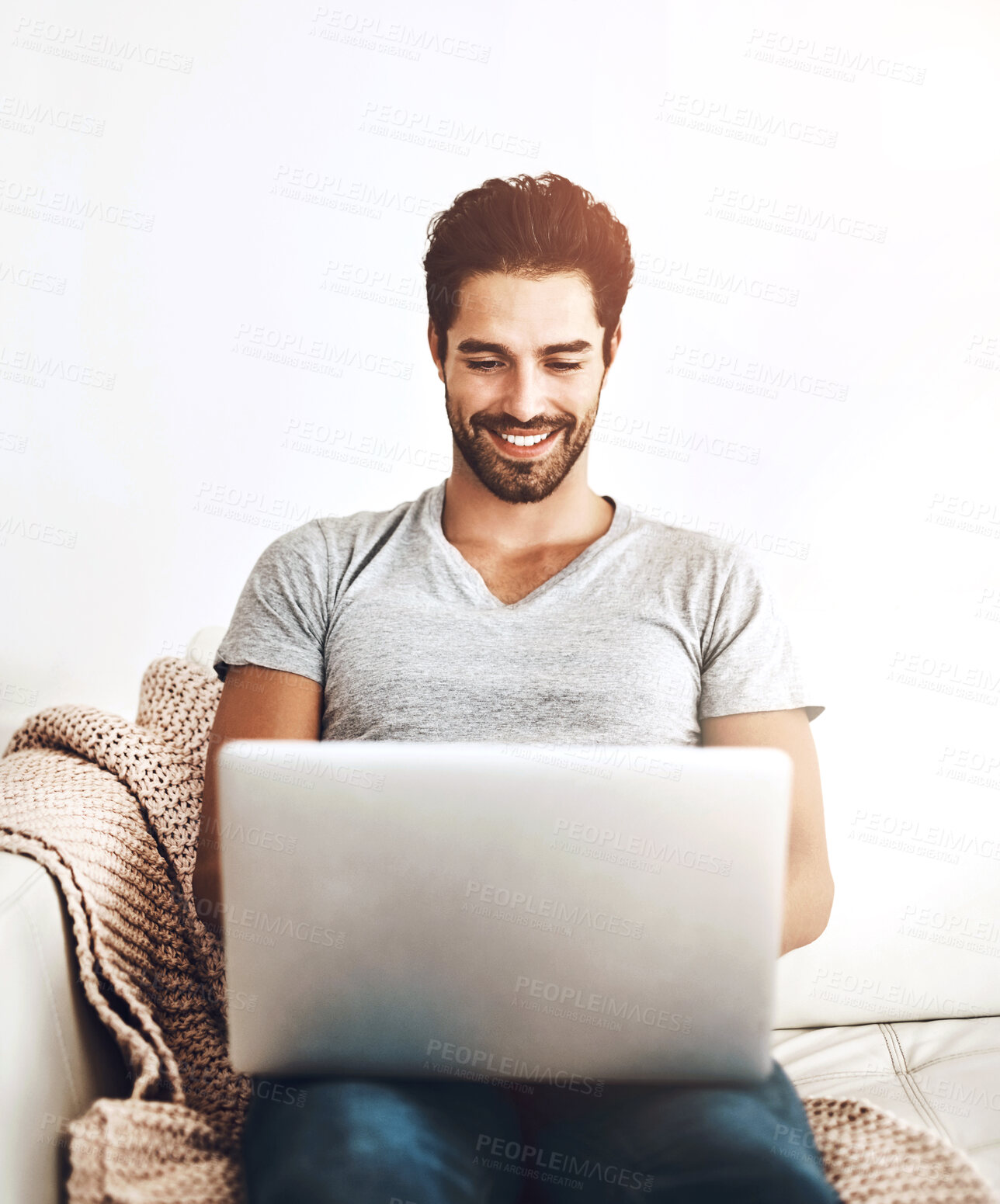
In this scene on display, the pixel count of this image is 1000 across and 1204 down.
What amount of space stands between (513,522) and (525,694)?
0.98 ft

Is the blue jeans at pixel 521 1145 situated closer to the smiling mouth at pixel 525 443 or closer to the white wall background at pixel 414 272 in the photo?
the smiling mouth at pixel 525 443

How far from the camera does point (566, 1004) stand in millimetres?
716

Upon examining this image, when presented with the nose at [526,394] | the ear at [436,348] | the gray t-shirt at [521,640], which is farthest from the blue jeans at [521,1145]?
the ear at [436,348]

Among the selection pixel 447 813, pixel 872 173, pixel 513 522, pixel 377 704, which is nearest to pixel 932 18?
pixel 872 173

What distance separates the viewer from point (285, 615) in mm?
1211

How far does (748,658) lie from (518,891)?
567 mm

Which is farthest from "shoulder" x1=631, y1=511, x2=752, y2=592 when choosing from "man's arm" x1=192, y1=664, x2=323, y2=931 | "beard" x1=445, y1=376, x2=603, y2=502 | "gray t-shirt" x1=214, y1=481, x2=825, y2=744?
"man's arm" x1=192, y1=664, x2=323, y2=931

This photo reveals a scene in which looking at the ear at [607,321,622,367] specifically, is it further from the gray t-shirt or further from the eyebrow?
the gray t-shirt

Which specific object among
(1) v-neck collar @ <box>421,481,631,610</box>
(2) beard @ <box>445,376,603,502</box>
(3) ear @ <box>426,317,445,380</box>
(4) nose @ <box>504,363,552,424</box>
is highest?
(3) ear @ <box>426,317,445,380</box>

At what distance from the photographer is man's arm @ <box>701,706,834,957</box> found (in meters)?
1.06

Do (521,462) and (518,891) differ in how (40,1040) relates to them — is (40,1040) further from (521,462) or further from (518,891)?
(521,462)

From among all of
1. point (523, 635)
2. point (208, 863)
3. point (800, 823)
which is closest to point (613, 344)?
point (523, 635)

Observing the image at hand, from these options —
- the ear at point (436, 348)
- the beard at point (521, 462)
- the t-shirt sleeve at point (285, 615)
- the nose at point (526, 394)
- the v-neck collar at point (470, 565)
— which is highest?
the ear at point (436, 348)

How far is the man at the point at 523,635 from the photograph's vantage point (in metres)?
0.81
